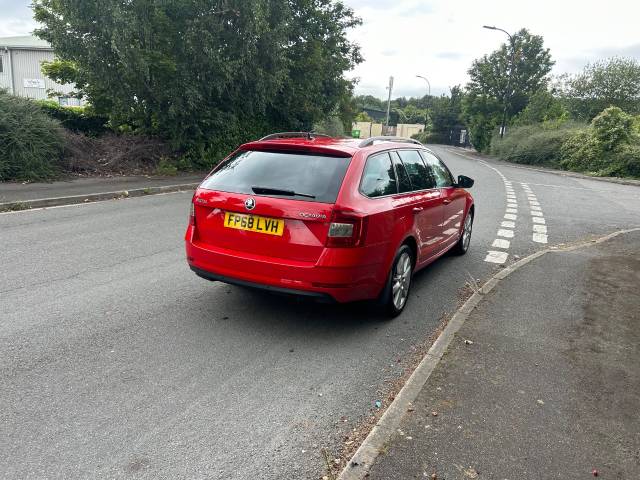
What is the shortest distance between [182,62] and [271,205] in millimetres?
12864

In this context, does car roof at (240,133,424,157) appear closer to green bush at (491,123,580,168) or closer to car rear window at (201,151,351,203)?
car rear window at (201,151,351,203)

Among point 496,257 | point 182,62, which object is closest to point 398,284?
point 496,257

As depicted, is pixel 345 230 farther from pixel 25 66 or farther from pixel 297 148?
pixel 25 66

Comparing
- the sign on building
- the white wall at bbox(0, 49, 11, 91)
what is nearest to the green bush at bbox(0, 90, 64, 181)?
the sign on building

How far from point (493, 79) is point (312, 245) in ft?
153

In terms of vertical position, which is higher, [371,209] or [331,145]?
[331,145]

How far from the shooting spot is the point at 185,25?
1560 centimetres

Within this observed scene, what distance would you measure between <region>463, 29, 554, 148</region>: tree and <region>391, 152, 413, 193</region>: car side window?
146 feet

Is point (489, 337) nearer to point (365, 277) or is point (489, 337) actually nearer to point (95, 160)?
point (365, 277)

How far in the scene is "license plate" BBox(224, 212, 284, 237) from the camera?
436 centimetres

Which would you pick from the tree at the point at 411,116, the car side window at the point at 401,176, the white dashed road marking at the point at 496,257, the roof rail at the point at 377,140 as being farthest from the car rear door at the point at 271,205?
the tree at the point at 411,116

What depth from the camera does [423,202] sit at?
5586 mm

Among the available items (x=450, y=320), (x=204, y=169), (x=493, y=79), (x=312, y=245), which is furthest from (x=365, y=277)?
(x=493, y=79)

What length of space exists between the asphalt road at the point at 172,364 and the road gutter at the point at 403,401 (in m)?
0.21
